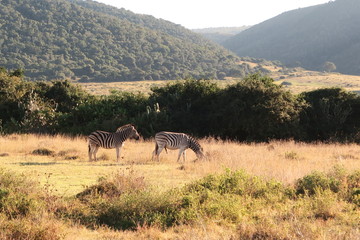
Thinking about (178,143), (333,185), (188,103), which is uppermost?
(188,103)

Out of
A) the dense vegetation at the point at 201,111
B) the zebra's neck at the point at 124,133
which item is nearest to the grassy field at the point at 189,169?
the zebra's neck at the point at 124,133

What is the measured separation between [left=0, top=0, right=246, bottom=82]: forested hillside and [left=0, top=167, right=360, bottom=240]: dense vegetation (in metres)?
93.3

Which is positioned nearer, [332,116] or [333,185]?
[333,185]

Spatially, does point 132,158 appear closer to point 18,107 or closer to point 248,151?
point 248,151

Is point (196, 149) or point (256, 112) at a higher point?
point (256, 112)

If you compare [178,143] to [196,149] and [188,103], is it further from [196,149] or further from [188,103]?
[188,103]

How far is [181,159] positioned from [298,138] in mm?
10739

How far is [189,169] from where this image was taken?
Answer: 1499 centimetres

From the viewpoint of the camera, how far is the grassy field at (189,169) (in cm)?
768

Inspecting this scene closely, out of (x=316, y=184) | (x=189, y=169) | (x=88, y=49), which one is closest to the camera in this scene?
(x=316, y=184)

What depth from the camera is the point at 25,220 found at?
25.5 feet

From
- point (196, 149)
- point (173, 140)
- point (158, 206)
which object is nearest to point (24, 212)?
point (158, 206)

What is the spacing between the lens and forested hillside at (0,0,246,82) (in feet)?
357

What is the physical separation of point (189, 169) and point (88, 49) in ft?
373
